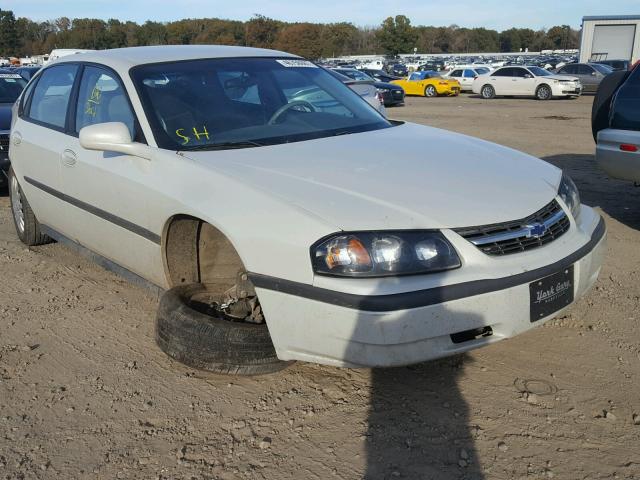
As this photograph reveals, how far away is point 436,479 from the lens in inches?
97.3

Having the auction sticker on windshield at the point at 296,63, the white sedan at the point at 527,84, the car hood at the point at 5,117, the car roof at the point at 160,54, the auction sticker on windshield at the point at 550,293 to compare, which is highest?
the car roof at the point at 160,54

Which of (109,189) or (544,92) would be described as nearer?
(109,189)

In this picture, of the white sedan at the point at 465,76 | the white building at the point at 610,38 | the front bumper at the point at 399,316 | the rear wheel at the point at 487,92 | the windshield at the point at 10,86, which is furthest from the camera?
the white building at the point at 610,38

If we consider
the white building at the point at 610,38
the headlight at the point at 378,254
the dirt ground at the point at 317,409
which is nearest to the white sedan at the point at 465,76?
the white building at the point at 610,38

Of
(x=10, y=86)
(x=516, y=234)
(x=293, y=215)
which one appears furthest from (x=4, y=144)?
(x=516, y=234)

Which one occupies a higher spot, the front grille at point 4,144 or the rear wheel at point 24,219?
the front grille at point 4,144

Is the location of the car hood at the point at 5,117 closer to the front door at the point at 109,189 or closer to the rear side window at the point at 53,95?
the rear side window at the point at 53,95

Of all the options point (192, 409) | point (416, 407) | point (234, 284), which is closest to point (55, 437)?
point (192, 409)

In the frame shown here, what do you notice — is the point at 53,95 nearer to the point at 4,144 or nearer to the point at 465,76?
the point at 4,144

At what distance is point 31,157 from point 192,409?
2615 millimetres

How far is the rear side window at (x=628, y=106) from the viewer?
540cm

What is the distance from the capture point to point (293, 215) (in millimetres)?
2711

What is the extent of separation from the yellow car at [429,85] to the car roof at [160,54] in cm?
2774

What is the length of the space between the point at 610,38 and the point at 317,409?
135ft
